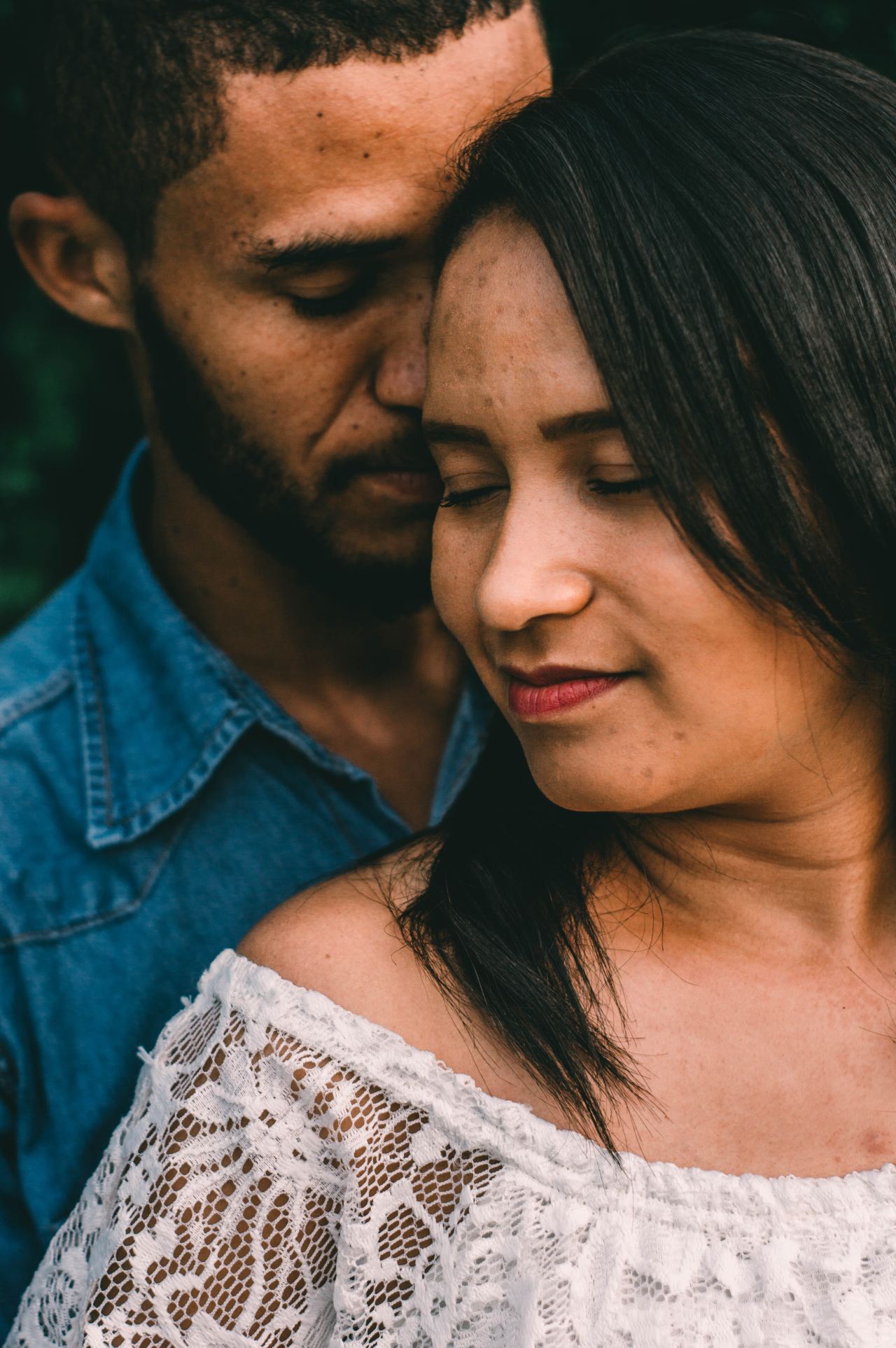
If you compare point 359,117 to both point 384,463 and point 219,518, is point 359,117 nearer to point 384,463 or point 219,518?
point 384,463

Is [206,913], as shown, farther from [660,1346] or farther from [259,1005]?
[660,1346]

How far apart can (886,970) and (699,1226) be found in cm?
45

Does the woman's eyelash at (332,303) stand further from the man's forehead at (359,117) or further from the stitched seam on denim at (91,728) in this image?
the stitched seam on denim at (91,728)

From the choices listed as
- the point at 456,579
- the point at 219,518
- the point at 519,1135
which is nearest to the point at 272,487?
the point at 219,518

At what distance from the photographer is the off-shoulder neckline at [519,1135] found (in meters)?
1.44

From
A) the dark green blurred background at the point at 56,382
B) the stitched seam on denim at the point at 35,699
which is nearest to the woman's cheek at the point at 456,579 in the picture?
the stitched seam on denim at the point at 35,699

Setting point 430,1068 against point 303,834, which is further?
point 303,834

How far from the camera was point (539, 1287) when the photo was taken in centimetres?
140

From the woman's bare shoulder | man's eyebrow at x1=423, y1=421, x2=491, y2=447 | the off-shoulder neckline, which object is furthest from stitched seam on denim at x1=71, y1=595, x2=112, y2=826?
man's eyebrow at x1=423, y1=421, x2=491, y2=447

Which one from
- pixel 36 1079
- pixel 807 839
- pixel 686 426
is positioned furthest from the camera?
pixel 36 1079

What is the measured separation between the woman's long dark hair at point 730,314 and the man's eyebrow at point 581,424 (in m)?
0.03

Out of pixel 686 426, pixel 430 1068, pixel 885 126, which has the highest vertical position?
pixel 885 126

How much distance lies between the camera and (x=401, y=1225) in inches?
58.2

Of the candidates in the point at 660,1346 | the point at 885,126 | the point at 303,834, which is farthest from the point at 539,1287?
the point at 885,126
